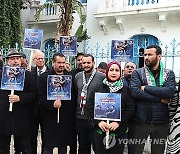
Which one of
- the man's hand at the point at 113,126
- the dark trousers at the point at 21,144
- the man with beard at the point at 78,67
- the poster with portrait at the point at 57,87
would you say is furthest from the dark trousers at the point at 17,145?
the man's hand at the point at 113,126

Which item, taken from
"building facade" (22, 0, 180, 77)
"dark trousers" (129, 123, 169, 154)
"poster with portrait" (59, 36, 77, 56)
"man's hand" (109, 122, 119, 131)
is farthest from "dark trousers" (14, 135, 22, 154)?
"building facade" (22, 0, 180, 77)

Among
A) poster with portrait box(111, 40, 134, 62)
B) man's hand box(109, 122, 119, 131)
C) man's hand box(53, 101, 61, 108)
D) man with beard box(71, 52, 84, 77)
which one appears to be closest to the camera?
A: man's hand box(109, 122, 119, 131)

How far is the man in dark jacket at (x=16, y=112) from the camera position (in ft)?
15.0

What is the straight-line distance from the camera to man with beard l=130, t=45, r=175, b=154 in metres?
3.97

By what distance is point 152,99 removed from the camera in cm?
399

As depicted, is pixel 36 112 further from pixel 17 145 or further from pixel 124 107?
pixel 124 107

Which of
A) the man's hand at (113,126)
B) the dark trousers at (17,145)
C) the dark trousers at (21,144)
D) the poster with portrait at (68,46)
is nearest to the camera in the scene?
the man's hand at (113,126)

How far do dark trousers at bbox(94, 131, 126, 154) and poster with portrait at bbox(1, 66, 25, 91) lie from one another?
1.24m

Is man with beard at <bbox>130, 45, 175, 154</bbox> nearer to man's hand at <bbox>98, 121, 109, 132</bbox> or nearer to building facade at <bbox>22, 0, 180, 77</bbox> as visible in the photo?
man's hand at <bbox>98, 121, 109, 132</bbox>

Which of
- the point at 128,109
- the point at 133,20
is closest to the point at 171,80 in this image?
the point at 128,109

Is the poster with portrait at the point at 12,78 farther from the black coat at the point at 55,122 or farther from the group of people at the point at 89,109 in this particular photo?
the black coat at the point at 55,122

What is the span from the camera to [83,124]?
4562 mm

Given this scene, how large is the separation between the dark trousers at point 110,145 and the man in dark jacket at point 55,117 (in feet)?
2.04

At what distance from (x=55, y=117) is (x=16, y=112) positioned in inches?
21.4
